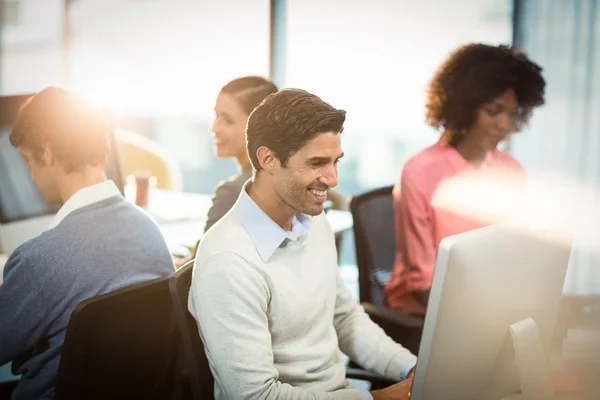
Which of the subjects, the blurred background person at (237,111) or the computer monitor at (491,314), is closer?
the computer monitor at (491,314)

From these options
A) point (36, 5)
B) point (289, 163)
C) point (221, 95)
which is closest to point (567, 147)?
point (221, 95)

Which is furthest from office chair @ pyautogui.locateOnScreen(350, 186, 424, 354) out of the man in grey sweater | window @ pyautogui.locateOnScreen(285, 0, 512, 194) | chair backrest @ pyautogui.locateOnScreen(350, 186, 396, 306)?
window @ pyautogui.locateOnScreen(285, 0, 512, 194)

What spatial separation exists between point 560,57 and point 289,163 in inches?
97.9

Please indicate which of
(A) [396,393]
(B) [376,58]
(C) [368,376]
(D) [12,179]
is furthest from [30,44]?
(A) [396,393]

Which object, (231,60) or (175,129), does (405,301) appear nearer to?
(231,60)

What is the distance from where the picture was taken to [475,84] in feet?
7.82

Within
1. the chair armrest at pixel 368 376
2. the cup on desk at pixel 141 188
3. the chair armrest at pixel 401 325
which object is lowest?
the chair armrest at pixel 368 376

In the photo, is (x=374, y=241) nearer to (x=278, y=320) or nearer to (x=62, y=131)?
(x=278, y=320)

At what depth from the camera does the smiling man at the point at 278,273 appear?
1.31m

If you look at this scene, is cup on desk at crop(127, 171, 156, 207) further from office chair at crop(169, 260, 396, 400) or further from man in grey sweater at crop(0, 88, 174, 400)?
office chair at crop(169, 260, 396, 400)

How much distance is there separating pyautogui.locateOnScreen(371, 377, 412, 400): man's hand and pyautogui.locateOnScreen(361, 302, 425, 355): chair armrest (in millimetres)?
479

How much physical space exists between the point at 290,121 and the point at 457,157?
3.55ft

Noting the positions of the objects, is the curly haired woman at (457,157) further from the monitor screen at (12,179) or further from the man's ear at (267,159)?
the monitor screen at (12,179)

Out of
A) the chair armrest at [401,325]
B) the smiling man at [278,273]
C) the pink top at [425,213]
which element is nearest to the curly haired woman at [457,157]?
the pink top at [425,213]
